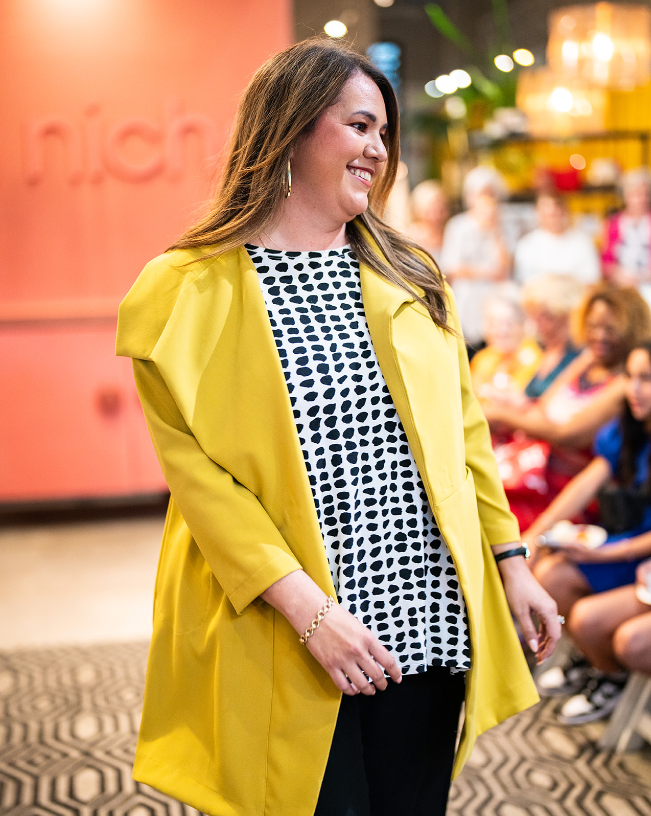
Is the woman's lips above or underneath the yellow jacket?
above

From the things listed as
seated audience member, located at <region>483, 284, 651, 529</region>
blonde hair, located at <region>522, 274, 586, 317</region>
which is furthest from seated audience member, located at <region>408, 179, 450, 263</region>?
seated audience member, located at <region>483, 284, 651, 529</region>

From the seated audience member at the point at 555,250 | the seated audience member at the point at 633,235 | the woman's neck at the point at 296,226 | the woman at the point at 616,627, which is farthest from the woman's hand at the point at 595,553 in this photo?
the seated audience member at the point at 633,235

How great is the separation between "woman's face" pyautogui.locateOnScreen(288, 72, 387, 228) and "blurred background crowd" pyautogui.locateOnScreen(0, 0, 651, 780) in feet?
0.70

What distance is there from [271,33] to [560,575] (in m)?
3.33

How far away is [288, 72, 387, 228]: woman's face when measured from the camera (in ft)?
3.81

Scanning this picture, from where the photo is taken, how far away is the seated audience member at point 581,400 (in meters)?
2.87

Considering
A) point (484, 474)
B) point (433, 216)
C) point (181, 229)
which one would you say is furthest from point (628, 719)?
point (433, 216)

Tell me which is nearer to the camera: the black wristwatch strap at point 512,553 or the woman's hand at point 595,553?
the black wristwatch strap at point 512,553

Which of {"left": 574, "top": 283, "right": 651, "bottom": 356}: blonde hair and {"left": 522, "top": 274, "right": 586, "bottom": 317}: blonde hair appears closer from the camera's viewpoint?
{"left": 574, "top": 283, "right": 651, "bottom": 356}: blonde hair

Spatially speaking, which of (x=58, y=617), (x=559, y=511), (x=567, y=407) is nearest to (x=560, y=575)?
(x=559, y=511)

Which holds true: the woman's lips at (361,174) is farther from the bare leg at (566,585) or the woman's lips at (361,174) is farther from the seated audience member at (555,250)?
the seated audience member at (555,250)

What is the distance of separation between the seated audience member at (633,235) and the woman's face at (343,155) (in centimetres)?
498

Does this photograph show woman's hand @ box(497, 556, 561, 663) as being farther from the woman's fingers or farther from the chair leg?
the chair leg

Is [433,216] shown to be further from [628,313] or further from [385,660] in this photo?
[385,660]
